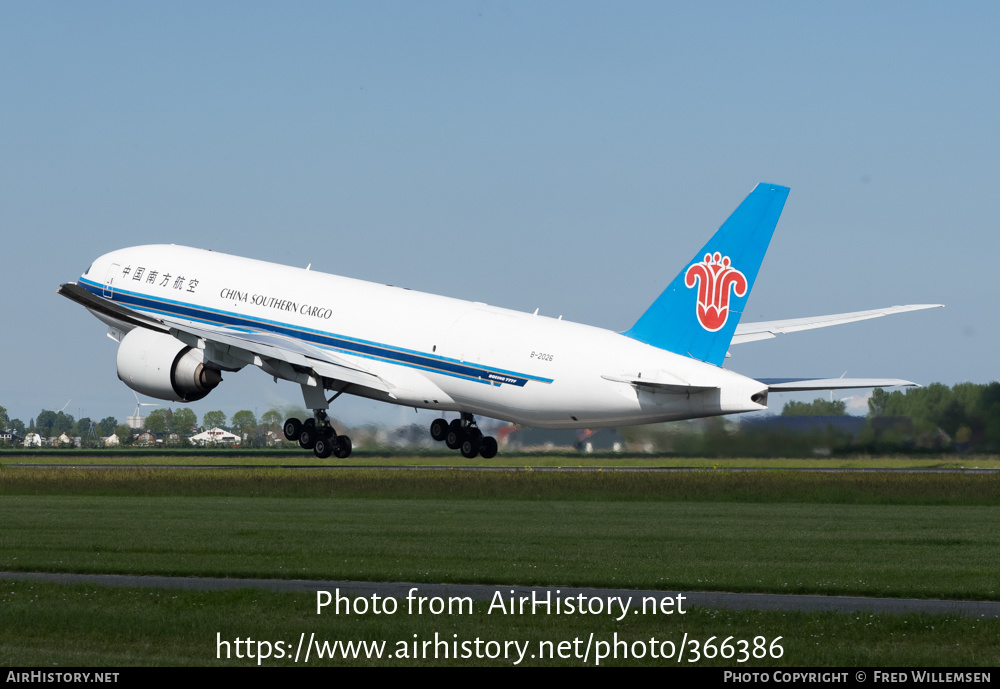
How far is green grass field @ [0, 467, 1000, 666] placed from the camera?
78.0 feet

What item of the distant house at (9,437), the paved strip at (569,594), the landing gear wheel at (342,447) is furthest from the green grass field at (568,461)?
the distant house at (9,437)

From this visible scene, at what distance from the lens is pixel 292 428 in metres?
53.2

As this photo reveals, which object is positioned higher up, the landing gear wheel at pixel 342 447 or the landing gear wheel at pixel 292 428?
the landing gear wheel at pixel 292 428

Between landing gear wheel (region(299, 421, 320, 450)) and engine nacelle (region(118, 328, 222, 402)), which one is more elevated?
engine nacelle (region(118, 328, 222, 402))

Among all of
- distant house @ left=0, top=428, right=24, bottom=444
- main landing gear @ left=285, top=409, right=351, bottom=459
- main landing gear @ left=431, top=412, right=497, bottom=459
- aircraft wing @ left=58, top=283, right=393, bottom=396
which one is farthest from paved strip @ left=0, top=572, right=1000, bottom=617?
distant house @ left=0, top=428, right=24, bottom=444

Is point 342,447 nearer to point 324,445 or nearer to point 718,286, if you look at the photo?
point 324,445

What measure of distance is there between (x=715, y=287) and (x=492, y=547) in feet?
33.5

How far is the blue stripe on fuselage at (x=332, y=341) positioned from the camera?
46.6 meters

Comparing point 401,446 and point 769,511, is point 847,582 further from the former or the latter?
point 401,446

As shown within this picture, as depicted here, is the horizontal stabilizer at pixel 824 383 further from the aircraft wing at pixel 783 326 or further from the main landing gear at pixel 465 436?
the main landing gear at pixel 465 436

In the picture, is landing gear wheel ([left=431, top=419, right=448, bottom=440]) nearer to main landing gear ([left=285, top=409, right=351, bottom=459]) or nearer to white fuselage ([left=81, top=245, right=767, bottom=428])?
main landing gear ([left=285, top=409, right=351, bottom=459])

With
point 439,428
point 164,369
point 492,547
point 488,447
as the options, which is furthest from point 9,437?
point 492,547

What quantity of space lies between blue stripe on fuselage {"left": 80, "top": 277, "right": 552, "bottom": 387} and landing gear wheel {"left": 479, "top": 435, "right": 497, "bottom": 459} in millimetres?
5249

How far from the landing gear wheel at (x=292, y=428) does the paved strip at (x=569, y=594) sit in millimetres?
21823
